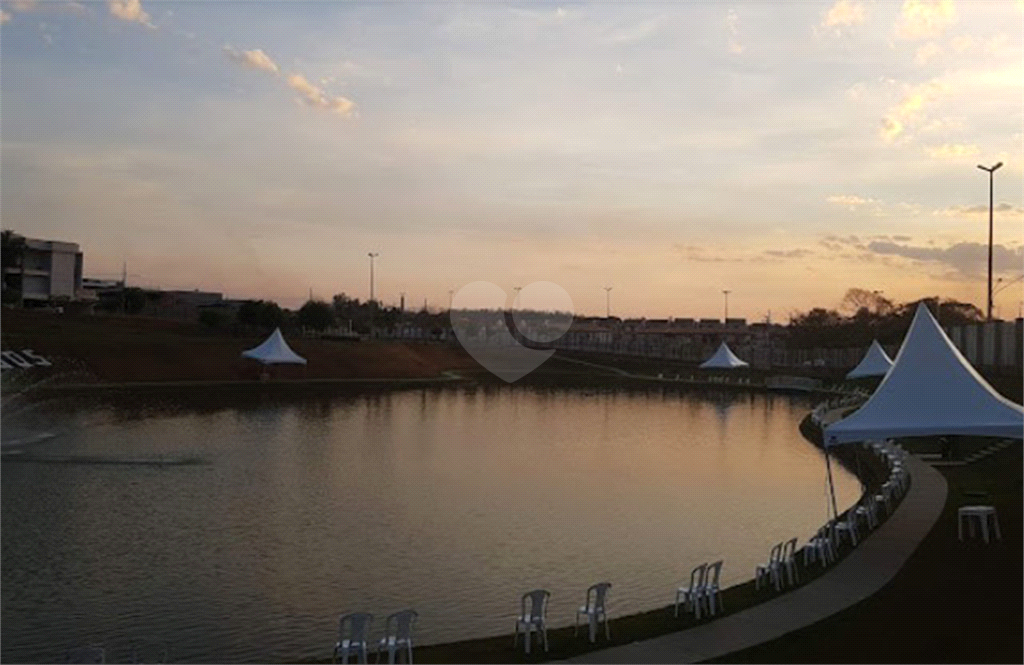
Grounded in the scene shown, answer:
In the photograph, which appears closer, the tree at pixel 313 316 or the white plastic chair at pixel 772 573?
the white plastic chair at pixel 772 573

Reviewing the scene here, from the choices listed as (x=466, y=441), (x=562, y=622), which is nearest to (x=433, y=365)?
(x=466, y=441)

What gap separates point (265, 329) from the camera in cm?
8950

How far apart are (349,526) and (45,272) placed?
312 ft

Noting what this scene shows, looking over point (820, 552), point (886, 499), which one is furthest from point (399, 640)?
point (886, 499)

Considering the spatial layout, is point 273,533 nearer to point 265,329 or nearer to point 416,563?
point 416,563

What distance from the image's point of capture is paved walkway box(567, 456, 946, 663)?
1070 cm

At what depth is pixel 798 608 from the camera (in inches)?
490

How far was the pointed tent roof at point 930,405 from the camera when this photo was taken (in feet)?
56.2

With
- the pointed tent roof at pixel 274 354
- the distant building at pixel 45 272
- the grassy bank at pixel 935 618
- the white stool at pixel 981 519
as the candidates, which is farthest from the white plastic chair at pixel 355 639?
the distant building at pixel 45 272

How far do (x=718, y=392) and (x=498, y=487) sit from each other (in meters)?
48.1

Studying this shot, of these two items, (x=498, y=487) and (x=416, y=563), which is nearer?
(x=416, y=563)

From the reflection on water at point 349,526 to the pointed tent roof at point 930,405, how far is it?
290 centimetres

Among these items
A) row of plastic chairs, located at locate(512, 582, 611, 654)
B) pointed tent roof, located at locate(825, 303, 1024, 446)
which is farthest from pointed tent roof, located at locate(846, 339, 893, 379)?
row of plastic chairs, located at locate(512, 582, 611, 654)

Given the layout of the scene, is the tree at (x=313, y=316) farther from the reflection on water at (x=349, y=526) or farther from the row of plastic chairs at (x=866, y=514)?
the row of plastic chairs at (x=866, y=514)
